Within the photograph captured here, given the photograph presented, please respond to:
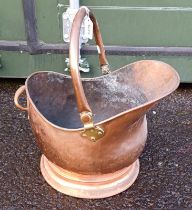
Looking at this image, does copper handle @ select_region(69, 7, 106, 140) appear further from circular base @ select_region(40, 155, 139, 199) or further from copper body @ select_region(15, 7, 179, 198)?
circular base @ select_region(40, 155, 139, 199)

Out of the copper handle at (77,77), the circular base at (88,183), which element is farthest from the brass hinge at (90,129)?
the circular base at (88,183)

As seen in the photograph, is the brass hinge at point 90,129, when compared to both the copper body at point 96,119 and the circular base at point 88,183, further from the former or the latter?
the circular base at point 88,183

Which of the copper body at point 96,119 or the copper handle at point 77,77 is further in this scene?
the copper body at point 96,119

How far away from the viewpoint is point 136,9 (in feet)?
6.43

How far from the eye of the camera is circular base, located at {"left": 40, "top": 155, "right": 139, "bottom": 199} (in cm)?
147

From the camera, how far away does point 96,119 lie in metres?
1.72

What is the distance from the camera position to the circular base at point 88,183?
1474 mm

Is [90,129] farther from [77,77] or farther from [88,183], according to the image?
[88,183]

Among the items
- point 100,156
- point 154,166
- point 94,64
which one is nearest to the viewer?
point 100,156

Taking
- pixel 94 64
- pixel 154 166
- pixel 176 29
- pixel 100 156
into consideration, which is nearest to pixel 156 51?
pixel 176 29

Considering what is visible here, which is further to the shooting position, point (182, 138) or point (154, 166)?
point (182, 138)

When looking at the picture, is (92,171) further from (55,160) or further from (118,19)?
(118,19)

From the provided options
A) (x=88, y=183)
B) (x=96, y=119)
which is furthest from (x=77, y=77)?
(x=96, y=119)

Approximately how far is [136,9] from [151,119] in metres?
0.51
